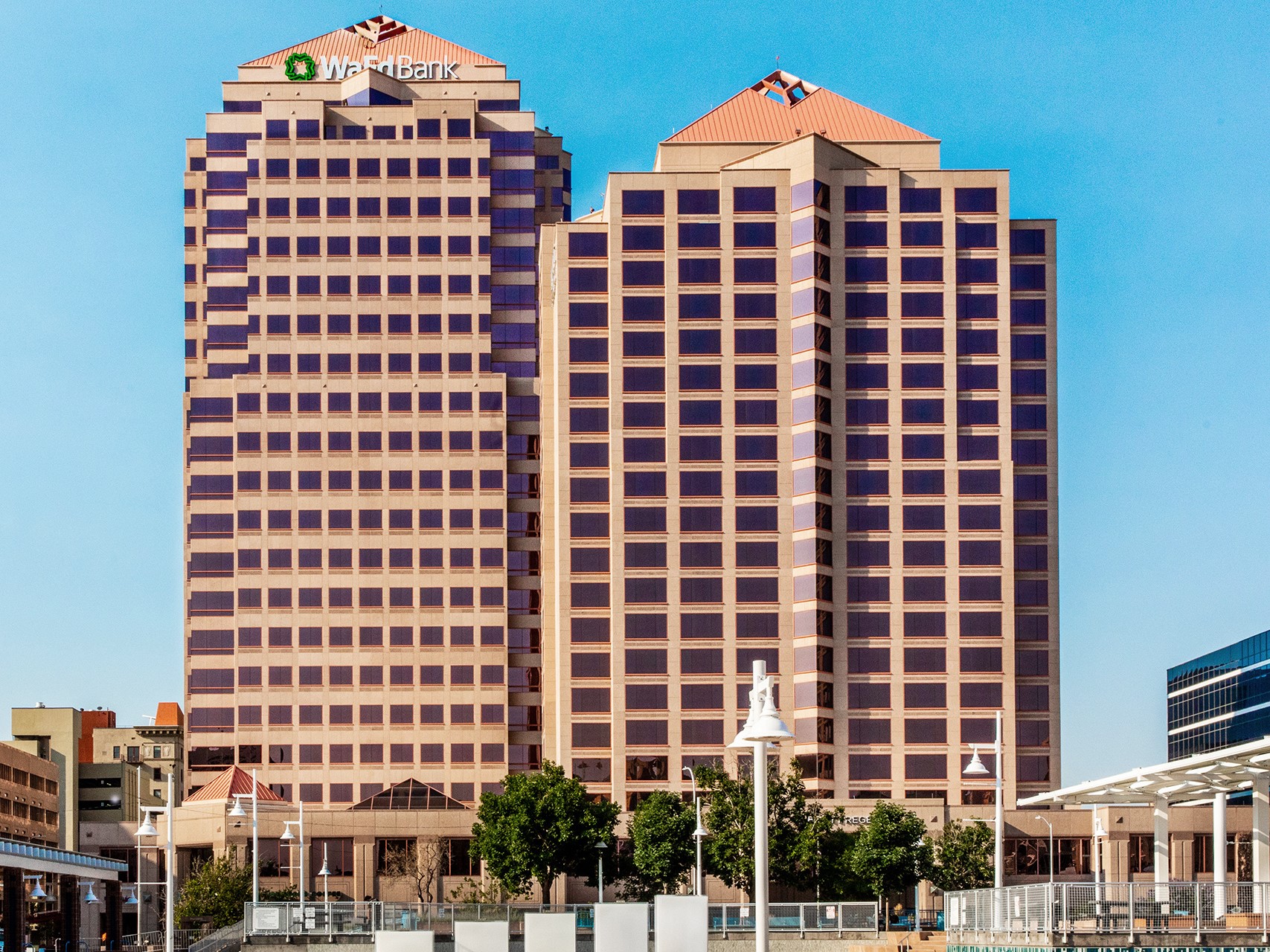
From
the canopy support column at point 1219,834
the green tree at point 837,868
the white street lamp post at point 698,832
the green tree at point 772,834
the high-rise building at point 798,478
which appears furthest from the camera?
the high-rise building at point 798,478

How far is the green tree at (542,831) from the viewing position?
116 meters

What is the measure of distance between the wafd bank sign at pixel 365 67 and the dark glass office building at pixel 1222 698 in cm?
8505

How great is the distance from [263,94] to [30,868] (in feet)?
287

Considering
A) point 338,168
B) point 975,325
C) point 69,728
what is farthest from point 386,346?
point 69,728

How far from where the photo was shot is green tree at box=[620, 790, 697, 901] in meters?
111

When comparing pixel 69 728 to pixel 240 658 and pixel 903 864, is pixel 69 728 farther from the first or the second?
pixel 903 864

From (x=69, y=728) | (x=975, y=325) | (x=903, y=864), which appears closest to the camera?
(x=903, y=864)

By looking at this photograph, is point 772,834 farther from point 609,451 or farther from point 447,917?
point 609,451

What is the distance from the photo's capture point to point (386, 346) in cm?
15725

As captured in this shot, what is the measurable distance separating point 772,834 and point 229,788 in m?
45.2

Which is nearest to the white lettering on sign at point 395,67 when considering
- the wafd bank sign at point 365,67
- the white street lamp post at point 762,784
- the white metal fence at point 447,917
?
the wafd bank sign at point 365,67

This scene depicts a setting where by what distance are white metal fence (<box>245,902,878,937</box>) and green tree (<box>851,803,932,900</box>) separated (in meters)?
21.2

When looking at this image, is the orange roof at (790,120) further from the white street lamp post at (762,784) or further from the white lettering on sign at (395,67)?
the white street lamp post at (762,784)

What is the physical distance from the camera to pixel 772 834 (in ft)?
357
